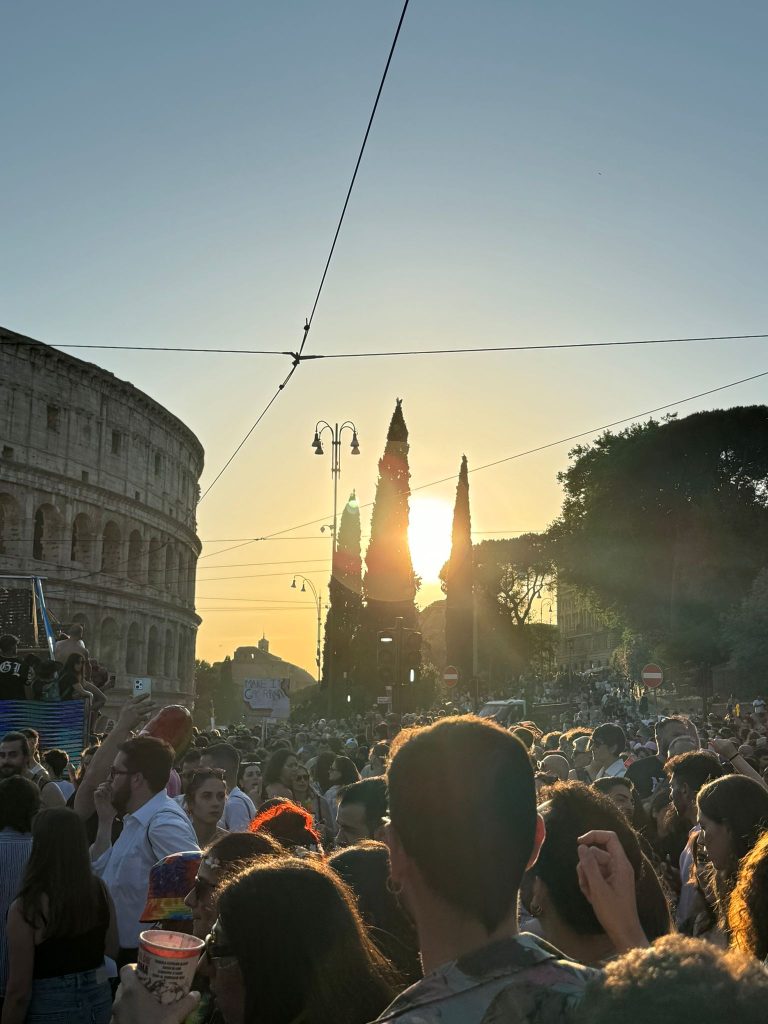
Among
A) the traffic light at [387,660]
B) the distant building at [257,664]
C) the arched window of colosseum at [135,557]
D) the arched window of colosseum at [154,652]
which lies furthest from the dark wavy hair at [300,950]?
the distant building at [257,664]

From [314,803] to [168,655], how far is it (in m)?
46.5

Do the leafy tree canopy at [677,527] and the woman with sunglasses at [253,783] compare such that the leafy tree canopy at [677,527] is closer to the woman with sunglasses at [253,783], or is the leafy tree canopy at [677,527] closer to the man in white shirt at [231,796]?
the woman with sunglasses at [253,783]

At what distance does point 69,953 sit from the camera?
383 centimetres

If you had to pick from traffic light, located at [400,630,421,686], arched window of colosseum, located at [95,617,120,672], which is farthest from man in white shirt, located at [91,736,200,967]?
arched window of colosseum, located at [95,617,120,672]

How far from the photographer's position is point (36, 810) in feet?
15.5

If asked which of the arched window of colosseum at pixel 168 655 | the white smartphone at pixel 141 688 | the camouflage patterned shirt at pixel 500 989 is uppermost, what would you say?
the arched window of colosseum at pixel 168 655

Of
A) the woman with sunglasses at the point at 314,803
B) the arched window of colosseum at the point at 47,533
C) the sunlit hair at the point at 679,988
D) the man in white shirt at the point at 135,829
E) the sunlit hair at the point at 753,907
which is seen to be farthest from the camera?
the arched window of colosseum at the point at 47,533

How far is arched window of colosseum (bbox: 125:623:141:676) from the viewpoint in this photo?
4878 centimetres

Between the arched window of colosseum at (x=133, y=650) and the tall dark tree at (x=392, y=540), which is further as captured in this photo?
the tall dark tree at (x=392, y=540)

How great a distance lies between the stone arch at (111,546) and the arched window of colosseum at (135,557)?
943 mm

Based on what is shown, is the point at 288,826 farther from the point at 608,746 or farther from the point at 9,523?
the point at 9,523

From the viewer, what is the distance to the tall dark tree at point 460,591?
62.0 meters

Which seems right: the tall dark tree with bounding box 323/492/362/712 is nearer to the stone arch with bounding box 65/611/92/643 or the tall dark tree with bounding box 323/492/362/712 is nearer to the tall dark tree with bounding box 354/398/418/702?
the tall dark tree with bounding box 354/398/418/702

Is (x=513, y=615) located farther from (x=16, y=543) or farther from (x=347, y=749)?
(x=347, y=749)
